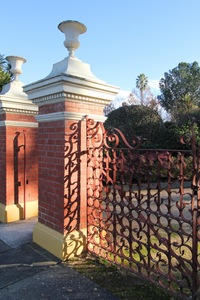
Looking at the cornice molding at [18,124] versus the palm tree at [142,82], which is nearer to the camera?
the cornice molding at [18,124]

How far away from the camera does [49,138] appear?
3305 mm

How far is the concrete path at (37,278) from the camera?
235 centimetres

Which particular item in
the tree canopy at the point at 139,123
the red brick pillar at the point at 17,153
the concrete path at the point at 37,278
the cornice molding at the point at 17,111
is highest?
the tree canopy at the point at 139,123

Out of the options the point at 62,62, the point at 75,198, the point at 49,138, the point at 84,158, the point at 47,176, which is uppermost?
the point at 62,62

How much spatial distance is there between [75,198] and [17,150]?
2018 millimetres

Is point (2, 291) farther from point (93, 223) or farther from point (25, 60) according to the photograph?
point (25, 60)

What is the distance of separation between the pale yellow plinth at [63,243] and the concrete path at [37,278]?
0.08 metres

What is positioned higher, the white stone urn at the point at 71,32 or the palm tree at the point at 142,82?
the palm tree at the point at 142,82

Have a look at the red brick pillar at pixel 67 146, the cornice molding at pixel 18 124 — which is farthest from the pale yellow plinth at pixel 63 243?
the cornice molding at pixel 18 124

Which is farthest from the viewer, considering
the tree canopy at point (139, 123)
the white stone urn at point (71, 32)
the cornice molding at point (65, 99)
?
the tree canopy at point (139, 123)

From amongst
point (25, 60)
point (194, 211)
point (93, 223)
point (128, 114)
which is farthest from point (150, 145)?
point (194, 211)

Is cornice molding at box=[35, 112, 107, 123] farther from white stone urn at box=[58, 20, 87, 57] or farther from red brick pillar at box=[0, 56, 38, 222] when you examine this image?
red brick pillar at box=[0, 56, 38, 222]

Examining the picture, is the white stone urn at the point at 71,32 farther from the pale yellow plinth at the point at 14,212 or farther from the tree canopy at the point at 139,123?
the tree canopy at the point at 139,123

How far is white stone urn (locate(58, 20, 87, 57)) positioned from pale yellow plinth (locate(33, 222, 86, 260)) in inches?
88.8
